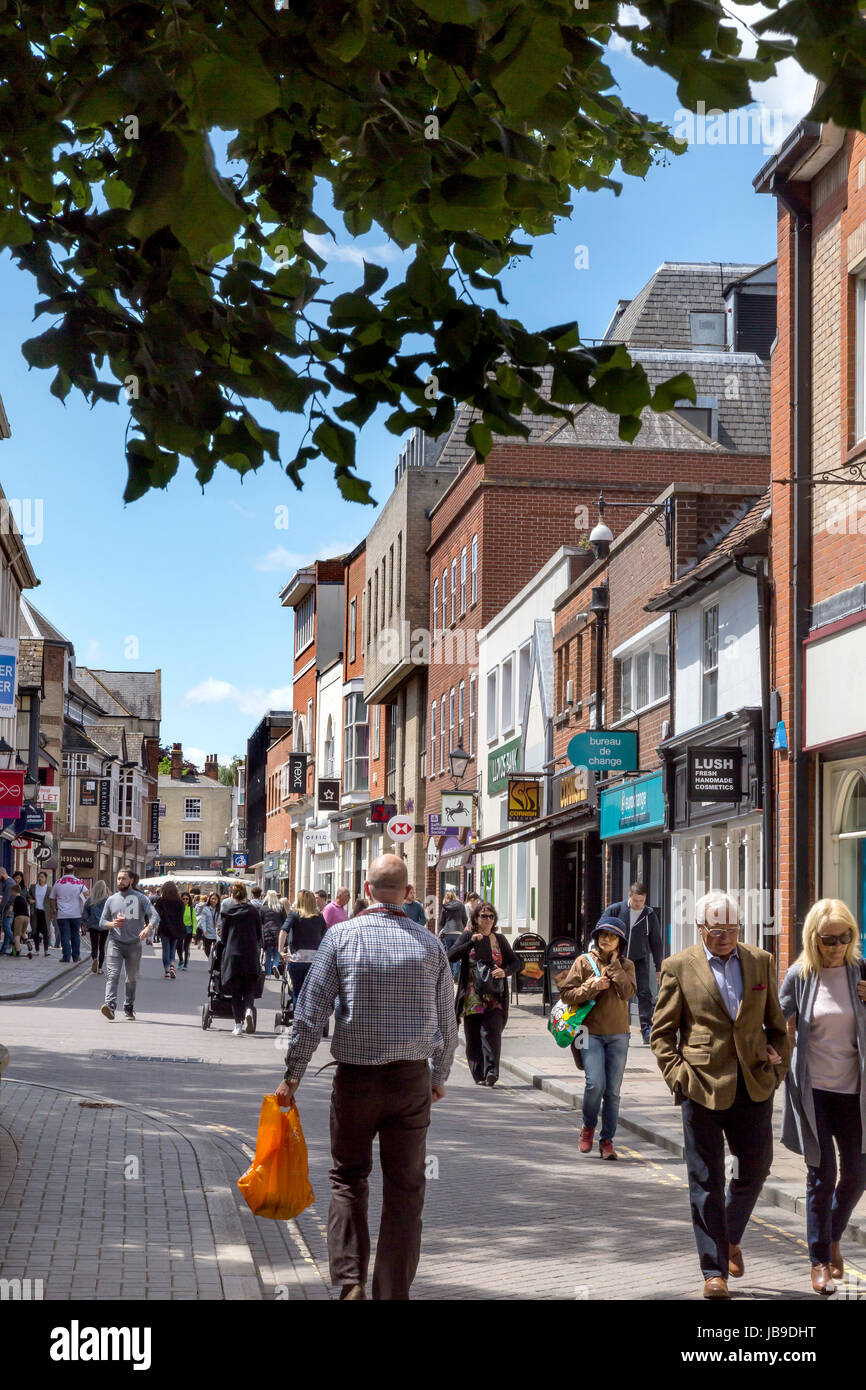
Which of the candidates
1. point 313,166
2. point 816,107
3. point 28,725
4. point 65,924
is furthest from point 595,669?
point 28,725

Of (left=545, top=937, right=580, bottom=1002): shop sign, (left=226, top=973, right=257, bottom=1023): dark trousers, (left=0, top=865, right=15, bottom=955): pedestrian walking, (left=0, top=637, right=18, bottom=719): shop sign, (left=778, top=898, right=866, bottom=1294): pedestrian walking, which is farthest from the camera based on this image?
(left=0, top=865, right=15, bottom=955): pedestrian walking

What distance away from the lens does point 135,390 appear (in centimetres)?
547

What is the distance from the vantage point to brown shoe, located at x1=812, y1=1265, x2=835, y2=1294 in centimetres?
719

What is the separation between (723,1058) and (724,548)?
12.9 meters

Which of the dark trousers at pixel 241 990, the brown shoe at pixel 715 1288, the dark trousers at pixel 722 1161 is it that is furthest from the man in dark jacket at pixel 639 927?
the brown shoe at pixel 715 1288

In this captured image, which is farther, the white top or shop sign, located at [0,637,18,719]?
shop sign, located at [0,637,18,719]

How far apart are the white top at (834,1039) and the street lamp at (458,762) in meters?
27.5

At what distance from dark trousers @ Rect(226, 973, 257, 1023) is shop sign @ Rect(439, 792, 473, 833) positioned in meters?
15.0

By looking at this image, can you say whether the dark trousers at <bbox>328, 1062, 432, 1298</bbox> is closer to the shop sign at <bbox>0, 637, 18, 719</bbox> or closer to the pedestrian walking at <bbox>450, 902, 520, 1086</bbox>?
the pedestrian walking at <bbox>450, 902, 520, 1086</bbox>

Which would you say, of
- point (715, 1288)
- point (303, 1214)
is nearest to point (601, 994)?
point (303, 1214)

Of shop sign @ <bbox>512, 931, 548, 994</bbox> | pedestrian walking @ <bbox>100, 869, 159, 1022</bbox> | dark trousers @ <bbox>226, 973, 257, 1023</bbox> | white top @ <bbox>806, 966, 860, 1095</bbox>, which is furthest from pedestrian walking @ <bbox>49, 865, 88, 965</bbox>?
white top @ <bbox>806, 966, 860, 1095</bbox>

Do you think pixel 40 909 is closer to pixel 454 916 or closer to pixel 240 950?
pixel 454 916

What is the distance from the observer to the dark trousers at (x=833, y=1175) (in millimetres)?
7367
